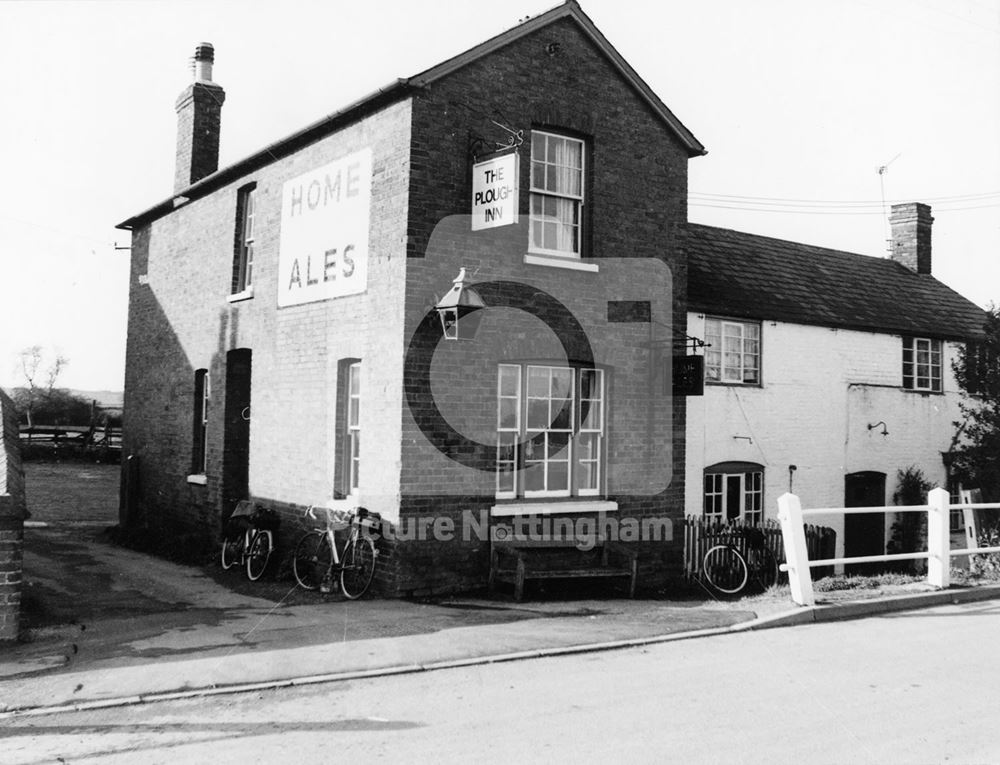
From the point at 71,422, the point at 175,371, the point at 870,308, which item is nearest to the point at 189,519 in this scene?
the point at 175,371

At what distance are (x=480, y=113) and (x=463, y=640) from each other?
21.4ft

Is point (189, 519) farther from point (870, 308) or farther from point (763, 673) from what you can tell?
point (870, 308)

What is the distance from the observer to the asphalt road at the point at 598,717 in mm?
5746

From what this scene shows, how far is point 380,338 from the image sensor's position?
37.6 feet

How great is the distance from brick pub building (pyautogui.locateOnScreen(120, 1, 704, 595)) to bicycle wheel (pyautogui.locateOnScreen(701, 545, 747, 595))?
59cm

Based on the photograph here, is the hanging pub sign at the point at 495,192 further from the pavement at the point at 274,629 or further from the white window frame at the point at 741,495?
the white window frame at the point at 741,495

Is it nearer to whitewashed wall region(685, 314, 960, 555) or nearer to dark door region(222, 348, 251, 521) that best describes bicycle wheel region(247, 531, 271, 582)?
dark door region(222, 348, 251, 521)

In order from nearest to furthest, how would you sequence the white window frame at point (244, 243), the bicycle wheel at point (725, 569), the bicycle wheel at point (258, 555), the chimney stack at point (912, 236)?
the bicycle wheel at point (258, 555), the bicycle wheel at point (725, 569), the white window frame at point (244, 243), the chimney stack at point (912, 236)

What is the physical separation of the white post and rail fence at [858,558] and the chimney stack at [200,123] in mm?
12403

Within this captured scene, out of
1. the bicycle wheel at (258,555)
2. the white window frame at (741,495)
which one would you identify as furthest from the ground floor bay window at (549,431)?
the white window frame at (741,495)

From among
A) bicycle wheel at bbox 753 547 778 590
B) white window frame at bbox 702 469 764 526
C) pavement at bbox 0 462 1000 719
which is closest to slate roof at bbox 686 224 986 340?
white window frame at bbox 702 469 764 526

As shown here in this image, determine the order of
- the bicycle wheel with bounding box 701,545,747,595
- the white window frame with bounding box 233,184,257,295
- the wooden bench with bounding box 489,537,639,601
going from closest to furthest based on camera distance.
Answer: the wooden bench with bounding box 489,537,639,601 < the bicycle wheel with bounding box 701,545,747,595 < the white window frame with bounding box 233,184,257,295

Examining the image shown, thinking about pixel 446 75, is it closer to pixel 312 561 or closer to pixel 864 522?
pixel 312 561

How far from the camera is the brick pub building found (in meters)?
11.1
